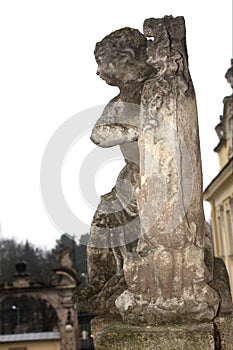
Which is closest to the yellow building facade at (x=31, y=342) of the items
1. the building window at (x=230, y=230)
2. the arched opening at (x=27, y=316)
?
the building window at (x=230, y=230)

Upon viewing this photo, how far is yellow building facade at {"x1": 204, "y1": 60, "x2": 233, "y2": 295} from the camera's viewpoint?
20297 mm

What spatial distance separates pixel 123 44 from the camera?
11.1ft

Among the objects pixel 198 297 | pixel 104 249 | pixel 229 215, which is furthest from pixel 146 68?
pixel 229 215

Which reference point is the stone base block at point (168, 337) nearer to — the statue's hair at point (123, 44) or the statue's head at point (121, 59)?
the statue's head at point (121, 59)

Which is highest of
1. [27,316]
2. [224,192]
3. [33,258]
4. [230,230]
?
[33,258]

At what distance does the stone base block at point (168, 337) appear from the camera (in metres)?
2.59

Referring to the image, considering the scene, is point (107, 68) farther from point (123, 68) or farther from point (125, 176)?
point (125, 176)

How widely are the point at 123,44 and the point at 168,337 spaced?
1.94 meters

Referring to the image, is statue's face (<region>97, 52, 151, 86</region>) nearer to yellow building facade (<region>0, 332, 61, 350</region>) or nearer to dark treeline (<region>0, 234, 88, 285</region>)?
yellow building facade (<region>0, 332, 61, 350</region>)

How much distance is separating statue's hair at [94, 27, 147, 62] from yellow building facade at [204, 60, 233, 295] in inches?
604

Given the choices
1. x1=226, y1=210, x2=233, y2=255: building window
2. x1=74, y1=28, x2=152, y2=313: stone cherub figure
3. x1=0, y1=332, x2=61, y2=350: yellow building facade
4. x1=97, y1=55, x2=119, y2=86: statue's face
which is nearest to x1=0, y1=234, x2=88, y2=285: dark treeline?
x1=226, y1=210, x2=233, y2=255: building window

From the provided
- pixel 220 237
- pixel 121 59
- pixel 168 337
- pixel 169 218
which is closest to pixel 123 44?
pixel 121 59

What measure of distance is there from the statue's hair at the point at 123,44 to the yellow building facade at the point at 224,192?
15330 mm

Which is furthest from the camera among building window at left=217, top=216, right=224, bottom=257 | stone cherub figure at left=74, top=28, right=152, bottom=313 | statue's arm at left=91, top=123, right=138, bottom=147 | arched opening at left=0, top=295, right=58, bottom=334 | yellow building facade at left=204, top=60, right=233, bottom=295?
arched opening at left=0, top=295, right=58, bottom=334
